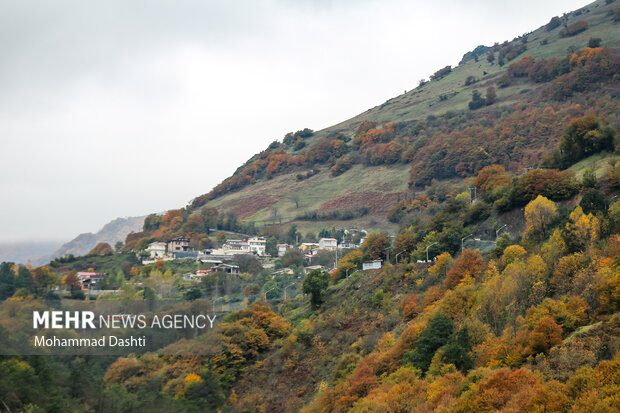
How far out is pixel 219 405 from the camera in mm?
27344

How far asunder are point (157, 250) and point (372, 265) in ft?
122

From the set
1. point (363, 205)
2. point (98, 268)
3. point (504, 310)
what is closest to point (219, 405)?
point (504, 310)

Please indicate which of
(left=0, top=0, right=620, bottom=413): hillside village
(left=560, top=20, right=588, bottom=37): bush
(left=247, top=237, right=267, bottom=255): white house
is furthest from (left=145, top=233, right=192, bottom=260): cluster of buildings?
(left=560, top=20, right=588, bottom=37): bush

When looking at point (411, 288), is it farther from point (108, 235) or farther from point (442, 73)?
point (108, 235)

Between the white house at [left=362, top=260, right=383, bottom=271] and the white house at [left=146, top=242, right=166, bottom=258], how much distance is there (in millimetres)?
34784

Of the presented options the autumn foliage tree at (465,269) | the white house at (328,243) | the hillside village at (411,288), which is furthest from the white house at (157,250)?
the autumn foliage tree at (465,269)

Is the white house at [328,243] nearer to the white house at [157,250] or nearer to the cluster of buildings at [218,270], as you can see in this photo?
the cluster of buildings at [218,270]

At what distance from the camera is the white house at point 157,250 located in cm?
6906

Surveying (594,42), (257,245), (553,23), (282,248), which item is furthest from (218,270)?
(553,23)

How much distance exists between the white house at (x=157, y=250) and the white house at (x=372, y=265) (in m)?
34.8

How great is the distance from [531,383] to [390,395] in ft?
17.4

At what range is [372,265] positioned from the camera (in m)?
40.7

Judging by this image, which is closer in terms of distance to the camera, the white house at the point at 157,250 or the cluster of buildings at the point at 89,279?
the cluster of buildings at the point at 89,279

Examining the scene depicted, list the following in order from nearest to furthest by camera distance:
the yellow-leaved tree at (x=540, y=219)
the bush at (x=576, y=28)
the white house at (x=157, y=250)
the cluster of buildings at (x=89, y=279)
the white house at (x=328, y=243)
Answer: the yellow-leaved tree at (x=540, y=219)
the cluster of buildings at (x=89, y=279)
the white house at (x=328, y=243)
the white house at (x=157, y=250)
the bush at (x=576, y=28)
